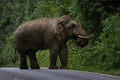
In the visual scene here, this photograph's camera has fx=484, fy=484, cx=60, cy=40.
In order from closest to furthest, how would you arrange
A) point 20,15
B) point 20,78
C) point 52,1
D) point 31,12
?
point 20,78, point 52,1, point 31,12, point 20,15

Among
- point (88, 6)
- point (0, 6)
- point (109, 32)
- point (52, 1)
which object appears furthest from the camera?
point (0, 6)

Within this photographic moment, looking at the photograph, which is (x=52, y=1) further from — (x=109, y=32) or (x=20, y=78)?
(x=20, y=78)

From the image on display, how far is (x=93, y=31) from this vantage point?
1070 inches

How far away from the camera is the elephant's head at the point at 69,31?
873 inches

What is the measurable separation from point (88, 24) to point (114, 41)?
658 centimetres

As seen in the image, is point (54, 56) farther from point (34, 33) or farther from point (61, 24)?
point (34, 33)

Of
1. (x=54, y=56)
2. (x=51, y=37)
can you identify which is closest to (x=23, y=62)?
(x=51, y=37)

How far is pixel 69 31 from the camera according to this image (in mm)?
22500

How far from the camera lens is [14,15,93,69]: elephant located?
2217 centimetres

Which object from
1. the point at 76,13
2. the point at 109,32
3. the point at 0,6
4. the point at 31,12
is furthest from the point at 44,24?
the point at 0,6

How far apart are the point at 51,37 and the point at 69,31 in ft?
2.91

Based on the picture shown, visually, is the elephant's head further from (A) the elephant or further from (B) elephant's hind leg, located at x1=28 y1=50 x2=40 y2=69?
(B) elephant's hind leg, located at x1=28 y1=50 x2=40 y2=69

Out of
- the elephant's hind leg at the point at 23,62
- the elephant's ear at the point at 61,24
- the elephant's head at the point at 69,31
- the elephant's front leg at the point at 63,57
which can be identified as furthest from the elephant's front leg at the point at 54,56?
the elephant's hind leg at the point at 23,62

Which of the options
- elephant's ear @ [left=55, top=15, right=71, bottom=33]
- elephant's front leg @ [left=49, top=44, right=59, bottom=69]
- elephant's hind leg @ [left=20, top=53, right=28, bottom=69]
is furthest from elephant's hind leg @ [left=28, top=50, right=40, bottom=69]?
elephant's ear @ [left=55, top=15, right=71, bottom=33]
